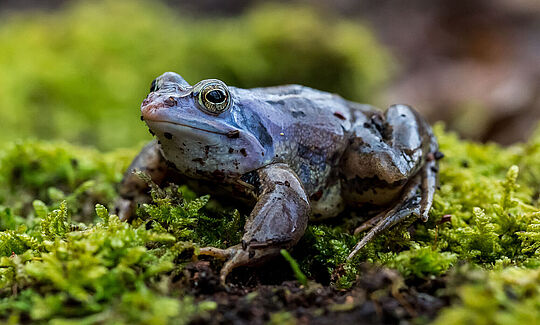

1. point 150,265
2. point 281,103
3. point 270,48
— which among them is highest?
point 270,48

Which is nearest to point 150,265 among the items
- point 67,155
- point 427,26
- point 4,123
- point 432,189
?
point 432,189

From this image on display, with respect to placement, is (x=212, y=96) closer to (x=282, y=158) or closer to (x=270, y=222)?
(x=282, y=158)

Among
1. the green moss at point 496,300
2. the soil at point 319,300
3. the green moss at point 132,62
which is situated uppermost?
the green moss at point 132,62

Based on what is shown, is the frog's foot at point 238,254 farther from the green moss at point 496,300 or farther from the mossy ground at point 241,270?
the green moss at point 496,300

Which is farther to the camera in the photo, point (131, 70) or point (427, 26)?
point (427, 26)

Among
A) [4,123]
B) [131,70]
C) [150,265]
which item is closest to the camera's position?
[150,265]

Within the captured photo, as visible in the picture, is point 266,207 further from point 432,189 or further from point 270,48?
point 270,48

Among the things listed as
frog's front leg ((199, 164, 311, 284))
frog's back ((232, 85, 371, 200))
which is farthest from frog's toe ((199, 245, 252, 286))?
frog's back ((232, 85, 371, 200))

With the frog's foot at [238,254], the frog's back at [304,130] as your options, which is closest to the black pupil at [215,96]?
the frog's back at [304,130]
